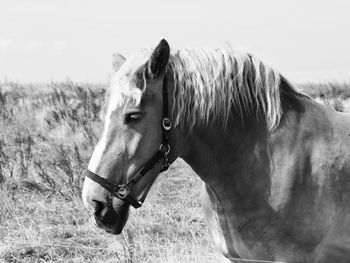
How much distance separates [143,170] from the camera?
284cm

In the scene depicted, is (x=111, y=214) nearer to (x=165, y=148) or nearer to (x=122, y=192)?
(x=122, y=192)

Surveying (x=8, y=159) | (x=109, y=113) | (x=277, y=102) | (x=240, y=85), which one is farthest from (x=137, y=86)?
(x=8, y=159)

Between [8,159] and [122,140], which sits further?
[8,159]

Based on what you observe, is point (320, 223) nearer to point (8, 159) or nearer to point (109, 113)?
point (109, 113)

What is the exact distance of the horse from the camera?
2885 millimetres

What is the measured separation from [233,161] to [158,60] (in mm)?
655

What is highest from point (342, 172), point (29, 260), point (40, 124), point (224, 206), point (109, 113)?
point (109, 113)

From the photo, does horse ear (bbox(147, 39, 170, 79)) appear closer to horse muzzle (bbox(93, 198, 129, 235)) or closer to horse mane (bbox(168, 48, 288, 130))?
horse mane (bbox(168, 48, 288, 130))

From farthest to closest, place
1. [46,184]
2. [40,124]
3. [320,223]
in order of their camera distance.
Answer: [40,124] → [46,184] → [320,223]

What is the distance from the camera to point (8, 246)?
193 inches

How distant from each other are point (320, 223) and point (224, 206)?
1.61ft

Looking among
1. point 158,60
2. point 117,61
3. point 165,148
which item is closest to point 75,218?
point 117,61

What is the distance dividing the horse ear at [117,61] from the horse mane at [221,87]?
34cm

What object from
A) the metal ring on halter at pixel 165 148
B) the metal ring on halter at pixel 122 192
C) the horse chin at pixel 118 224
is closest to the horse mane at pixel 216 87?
the metal ring on halter at pixel 165 148
